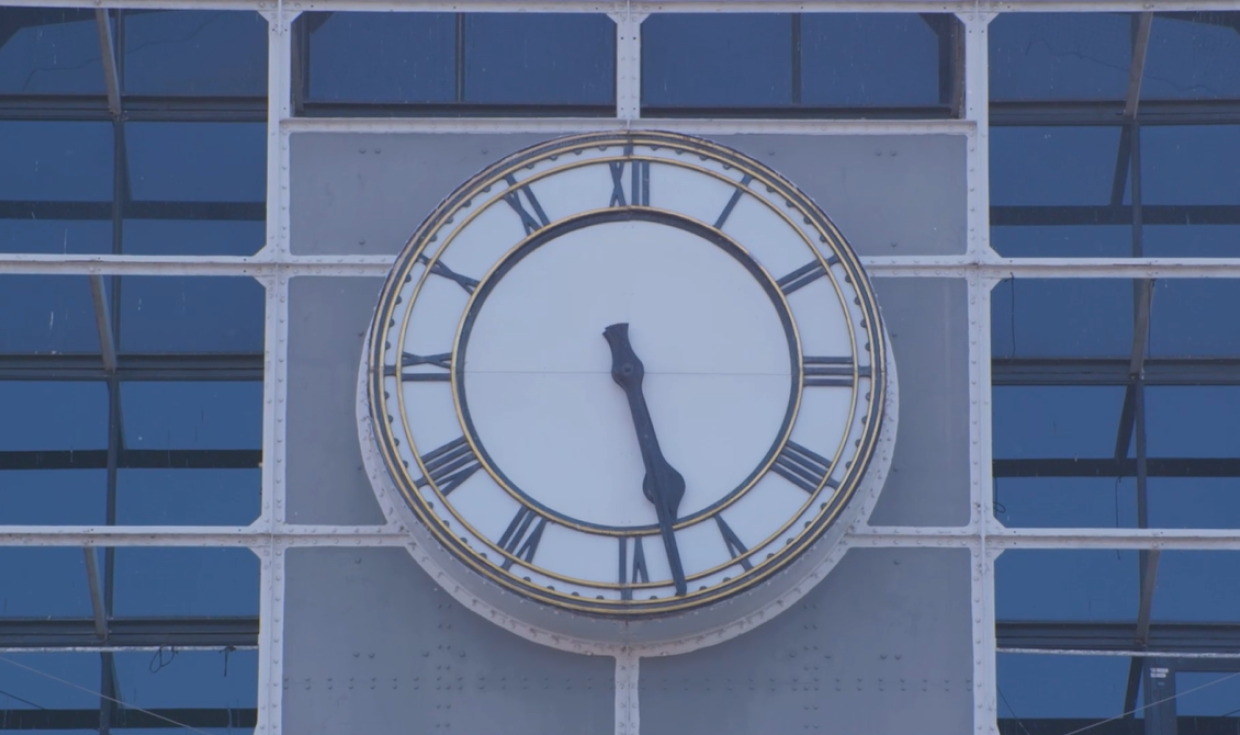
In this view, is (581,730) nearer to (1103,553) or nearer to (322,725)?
(322,725)

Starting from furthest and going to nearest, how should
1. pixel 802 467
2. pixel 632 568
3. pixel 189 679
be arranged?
pixel 189 679, pixel 802 467, pixel 632 568

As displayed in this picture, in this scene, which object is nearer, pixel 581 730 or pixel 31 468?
pixel 581 730

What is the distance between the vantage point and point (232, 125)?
11.2 metres

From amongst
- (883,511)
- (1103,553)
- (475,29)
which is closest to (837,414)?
(883,511)

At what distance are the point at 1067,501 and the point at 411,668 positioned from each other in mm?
3370

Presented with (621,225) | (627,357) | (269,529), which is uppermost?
(621,225)

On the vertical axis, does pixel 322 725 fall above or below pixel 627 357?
below

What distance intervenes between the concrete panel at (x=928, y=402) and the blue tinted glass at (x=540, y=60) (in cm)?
176

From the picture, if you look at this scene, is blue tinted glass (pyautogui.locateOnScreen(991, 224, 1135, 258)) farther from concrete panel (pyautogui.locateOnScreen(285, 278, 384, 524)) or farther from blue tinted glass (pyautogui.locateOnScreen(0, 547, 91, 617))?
blue tinted glass (pyautogui.locateOnScreen(0, 547, 91, 617))

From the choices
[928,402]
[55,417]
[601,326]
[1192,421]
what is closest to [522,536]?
[601,326]

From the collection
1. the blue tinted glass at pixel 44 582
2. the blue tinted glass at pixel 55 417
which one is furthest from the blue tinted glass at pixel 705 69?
the blue tinted glass at pixel 44 582

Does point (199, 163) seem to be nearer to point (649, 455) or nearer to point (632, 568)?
point (649, 455)

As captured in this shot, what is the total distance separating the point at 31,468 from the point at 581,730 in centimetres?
315

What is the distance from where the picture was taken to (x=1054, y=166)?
1130 centimetres
